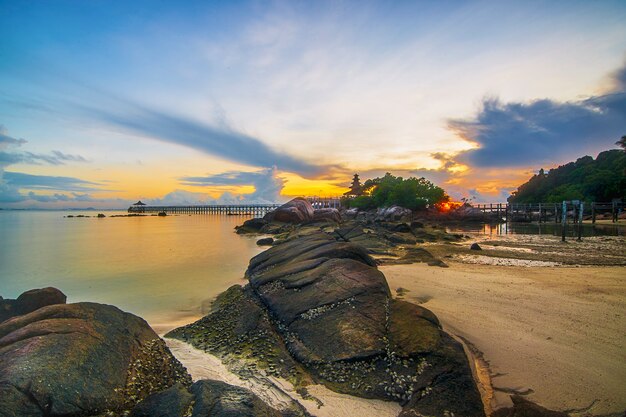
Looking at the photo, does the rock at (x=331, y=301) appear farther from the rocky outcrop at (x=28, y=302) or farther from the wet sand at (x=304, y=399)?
the rocky outcrop at (x=28, y=302)

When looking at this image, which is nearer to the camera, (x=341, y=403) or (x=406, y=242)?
(x=341, y=403)

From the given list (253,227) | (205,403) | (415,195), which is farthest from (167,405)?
(415,195)

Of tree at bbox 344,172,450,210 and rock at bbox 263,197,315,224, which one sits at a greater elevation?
tree at bbox 344,172,450,210

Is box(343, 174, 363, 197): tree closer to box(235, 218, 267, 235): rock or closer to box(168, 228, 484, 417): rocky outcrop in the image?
box(235, 218, 267, 235): rock

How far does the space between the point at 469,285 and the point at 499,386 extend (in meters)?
6.17

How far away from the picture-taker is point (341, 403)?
4469 millimetres

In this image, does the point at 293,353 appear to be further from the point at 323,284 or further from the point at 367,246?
the point at 367,246

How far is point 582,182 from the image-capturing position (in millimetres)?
66688

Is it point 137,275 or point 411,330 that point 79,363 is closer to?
point 411,330

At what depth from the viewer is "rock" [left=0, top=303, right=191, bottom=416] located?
133 inches

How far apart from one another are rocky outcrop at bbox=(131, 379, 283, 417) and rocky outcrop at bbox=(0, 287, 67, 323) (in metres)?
6.25

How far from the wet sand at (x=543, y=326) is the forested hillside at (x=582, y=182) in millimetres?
58169

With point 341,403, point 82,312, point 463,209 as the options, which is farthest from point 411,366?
point 463,209

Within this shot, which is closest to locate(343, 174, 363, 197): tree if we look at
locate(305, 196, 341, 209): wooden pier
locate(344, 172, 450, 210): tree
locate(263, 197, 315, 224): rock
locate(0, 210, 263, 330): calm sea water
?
locate(305, 196, 341, 209): wooden pier
